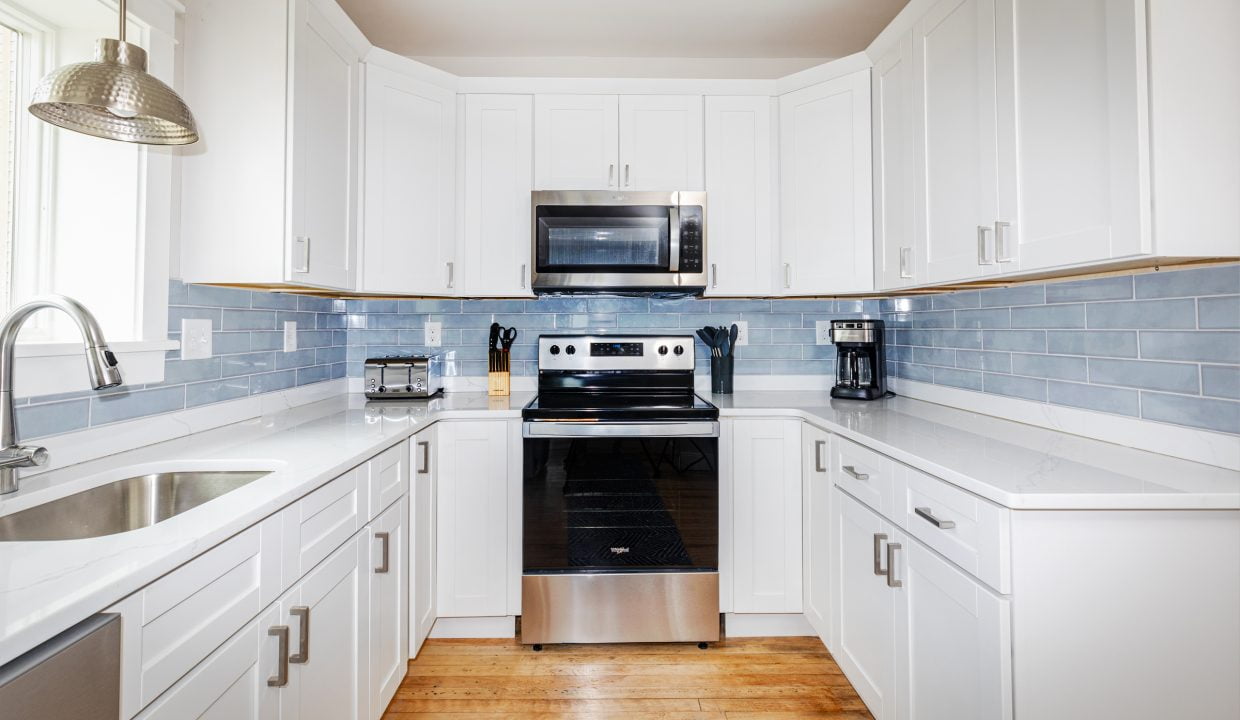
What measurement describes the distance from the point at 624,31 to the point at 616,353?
1484 millimetres

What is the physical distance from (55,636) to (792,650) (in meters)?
2.14

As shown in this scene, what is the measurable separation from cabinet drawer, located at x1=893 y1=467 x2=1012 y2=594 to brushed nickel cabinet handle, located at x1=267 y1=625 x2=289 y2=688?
142 cm

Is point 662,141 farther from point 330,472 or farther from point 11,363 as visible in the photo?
point 11,363

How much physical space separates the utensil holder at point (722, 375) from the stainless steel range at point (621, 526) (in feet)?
1.55

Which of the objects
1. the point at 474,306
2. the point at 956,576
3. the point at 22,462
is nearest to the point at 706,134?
the point at 474,306

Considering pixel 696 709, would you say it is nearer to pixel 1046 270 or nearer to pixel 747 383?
pixel 747 383

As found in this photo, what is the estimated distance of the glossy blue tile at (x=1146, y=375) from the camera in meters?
1.23

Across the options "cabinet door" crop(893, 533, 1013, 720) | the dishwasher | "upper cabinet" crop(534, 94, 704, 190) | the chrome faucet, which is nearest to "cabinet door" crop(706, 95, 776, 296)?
"upper cabinet" crop(534, 94, 704, 190)

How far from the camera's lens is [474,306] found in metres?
2.56

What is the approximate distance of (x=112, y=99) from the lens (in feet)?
3.06

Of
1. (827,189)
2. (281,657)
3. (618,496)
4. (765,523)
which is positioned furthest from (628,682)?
(827,189)

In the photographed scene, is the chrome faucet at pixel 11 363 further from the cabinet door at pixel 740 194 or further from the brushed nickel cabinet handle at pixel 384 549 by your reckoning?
the cabinet door at pixel 740 194

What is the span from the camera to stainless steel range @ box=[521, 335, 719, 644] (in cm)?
198

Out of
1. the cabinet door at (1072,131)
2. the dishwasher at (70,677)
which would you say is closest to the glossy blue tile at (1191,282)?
the cabinet door at (1072,131)
